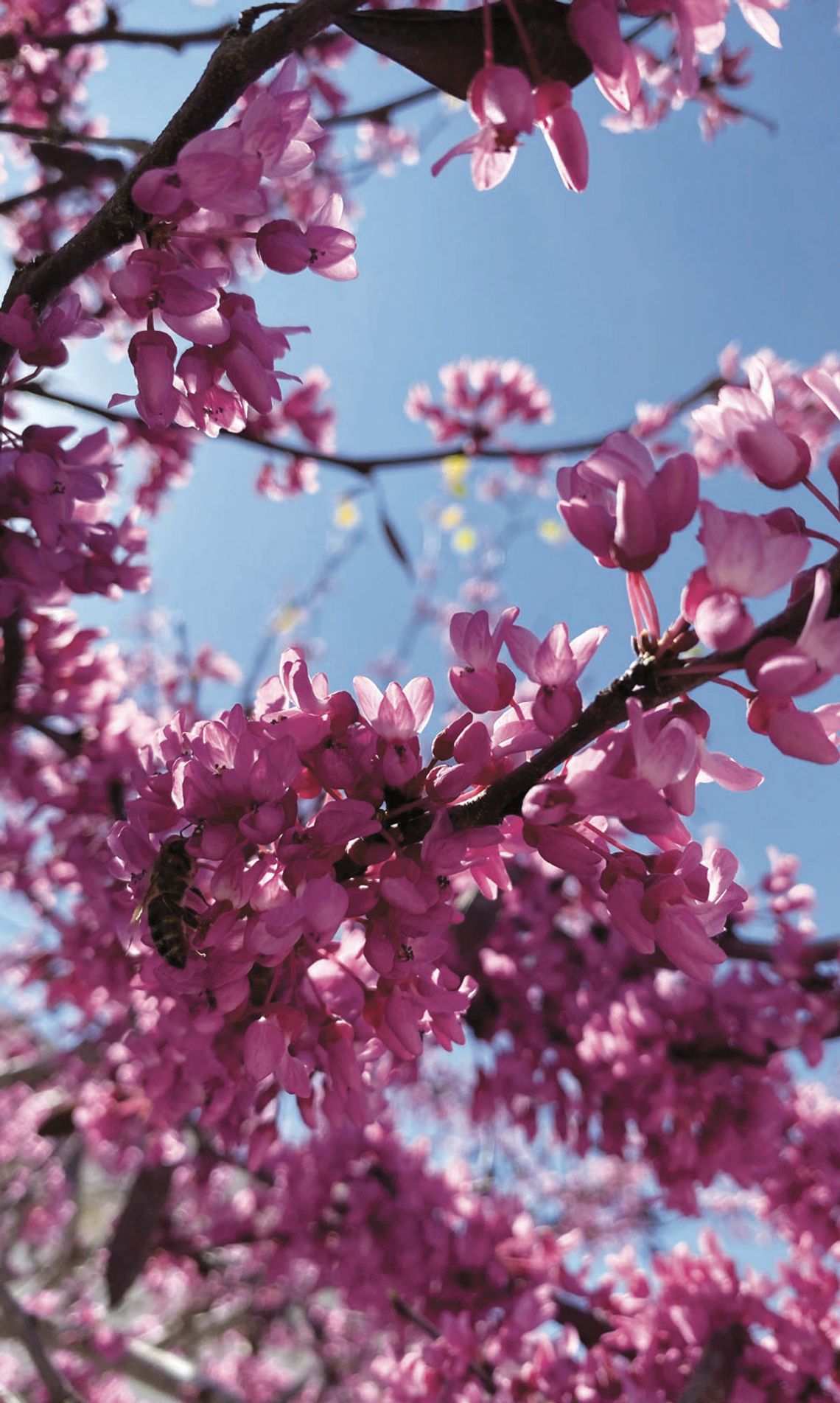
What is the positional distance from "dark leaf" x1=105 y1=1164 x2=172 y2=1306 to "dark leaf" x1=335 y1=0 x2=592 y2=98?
295cm

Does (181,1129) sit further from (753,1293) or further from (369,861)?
(369,861)

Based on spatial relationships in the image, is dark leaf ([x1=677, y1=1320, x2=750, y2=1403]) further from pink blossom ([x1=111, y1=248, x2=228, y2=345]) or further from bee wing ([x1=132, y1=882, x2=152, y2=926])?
pink blossom ([x1=111, y1=248, x2=228, y2=345])

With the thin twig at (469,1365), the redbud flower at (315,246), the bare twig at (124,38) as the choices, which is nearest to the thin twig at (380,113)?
the bare twig at (124,38)

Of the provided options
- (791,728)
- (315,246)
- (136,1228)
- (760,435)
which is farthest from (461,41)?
(136,1228)

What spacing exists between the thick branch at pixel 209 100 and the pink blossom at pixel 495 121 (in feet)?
→ 0.49

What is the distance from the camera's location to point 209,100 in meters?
0.85

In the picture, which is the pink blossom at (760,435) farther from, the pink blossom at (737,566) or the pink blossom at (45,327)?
the pink blossom at (45,327)

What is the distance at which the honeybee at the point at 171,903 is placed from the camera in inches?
38.3

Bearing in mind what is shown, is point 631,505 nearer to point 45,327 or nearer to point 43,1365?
point 45,327

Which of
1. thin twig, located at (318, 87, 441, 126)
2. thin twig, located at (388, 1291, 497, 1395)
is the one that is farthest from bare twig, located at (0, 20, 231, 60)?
thin twig, located at (388, 1291, 497, 1395)

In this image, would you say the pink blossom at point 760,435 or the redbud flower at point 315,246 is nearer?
the pink blossom at point 760,435

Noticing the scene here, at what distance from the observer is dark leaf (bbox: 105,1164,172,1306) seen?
2488mm

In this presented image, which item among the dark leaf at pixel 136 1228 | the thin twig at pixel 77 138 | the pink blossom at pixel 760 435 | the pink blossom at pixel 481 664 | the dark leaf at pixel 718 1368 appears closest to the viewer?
the pink blossom at pixel 760 435

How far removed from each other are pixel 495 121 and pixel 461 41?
0.13m
